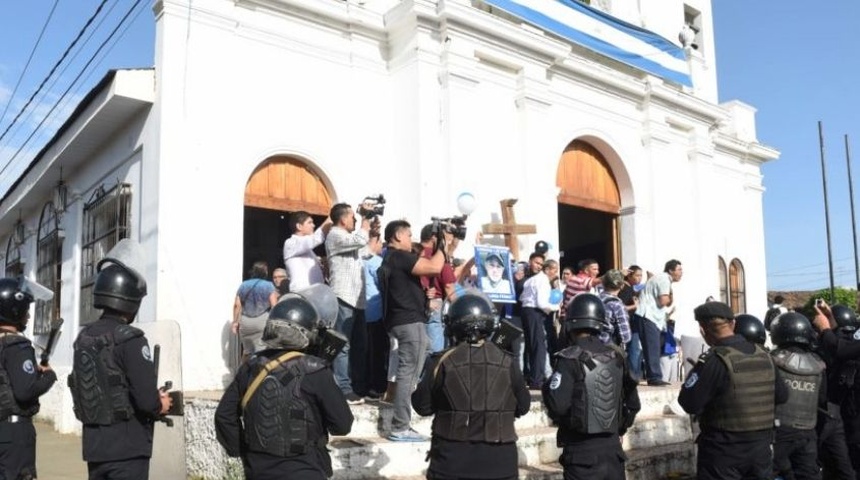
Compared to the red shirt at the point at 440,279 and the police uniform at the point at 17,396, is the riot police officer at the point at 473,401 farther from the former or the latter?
the police uniform at the point at 17,396

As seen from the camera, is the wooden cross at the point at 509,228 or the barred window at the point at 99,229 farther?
the wooden cross at the point at 509,228

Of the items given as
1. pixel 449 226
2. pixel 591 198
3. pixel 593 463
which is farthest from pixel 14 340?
pixel 591 198

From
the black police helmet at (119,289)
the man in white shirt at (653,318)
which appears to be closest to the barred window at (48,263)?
the black police helmet at (119,289)

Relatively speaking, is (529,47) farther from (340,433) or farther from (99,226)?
(340,433)

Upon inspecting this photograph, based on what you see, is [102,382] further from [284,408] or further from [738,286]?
[738,286]

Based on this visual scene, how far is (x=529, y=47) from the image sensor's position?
11281 mm

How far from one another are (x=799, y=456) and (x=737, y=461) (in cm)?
130

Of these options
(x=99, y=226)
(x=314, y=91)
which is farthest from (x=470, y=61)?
(x=99, y=226)

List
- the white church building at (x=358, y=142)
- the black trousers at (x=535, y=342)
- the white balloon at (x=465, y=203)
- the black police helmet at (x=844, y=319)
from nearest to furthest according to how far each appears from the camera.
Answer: the black police helmet at (x=844, y=319)
the black trousers at (x=535, y=342)
the white church building at (x=358, y=142)
the white balloon at (x=465, y=203)

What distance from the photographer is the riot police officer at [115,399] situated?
13.3ft

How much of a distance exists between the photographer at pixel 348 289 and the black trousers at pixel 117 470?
8.81ft

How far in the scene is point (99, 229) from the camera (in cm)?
1065

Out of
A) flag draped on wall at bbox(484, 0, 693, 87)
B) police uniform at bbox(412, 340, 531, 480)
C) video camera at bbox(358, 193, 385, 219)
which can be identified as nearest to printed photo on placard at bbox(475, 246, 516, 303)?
video camera at bbox(358, 193, 385, 219)

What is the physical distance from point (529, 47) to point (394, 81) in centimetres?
231
